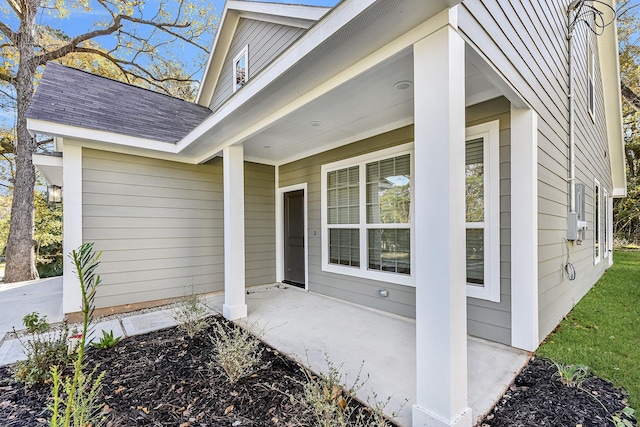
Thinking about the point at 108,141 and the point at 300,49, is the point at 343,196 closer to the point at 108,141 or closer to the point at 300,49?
the point at 300,49

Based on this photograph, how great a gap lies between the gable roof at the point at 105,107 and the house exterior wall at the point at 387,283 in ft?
7.56

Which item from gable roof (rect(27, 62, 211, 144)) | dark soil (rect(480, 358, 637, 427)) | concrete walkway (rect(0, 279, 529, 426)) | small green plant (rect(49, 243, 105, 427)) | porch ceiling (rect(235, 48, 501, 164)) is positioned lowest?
concrete walkway (rect(0, 279, 529, 426))

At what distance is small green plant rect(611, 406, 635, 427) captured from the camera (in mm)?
1810

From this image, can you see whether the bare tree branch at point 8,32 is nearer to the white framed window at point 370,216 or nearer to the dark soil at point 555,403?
the white framed window at point 370,216

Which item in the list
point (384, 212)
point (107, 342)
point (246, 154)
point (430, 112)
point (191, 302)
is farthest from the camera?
point (246, 154)

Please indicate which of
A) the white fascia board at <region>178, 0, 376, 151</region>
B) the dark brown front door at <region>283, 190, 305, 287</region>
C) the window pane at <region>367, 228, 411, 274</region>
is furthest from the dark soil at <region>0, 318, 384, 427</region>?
the dark brown front door at <region>283, 190, 305, 287</region>

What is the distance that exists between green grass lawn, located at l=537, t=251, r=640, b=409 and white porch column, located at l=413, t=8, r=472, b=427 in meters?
1.59

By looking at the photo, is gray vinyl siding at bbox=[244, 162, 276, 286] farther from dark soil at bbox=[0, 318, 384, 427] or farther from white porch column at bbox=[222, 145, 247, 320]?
dark soil at bbox=[0, 318, 384, 427]

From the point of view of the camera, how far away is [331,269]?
5.01 m

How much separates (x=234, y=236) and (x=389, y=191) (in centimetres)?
231

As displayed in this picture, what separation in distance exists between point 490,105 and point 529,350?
2552mm

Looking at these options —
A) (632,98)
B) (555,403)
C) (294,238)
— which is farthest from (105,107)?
(632,98)

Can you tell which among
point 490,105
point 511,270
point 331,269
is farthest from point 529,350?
point 331,269

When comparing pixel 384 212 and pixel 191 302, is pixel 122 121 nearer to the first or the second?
pixel 191 302
